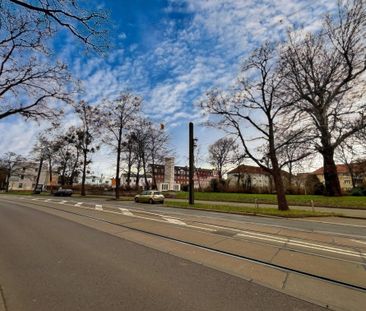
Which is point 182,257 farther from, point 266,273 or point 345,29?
point 345,29

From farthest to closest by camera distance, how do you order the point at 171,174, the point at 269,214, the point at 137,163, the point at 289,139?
1. the point at 171,174
2. the point at 137,163
3. the point at 289,139
4. the point at 269,214

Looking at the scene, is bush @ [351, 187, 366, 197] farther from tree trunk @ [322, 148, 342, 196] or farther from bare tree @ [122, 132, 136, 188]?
bare tree @ [122, 132, 136, 188]

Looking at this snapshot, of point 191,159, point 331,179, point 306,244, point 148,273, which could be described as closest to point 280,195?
point 191,159

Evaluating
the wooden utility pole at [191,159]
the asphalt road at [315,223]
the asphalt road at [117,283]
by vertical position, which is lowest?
the asphalt road at [117,283]

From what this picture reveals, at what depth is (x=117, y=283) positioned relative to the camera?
4922 millimetres

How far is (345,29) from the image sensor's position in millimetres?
23375

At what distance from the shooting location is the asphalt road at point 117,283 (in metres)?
4.10

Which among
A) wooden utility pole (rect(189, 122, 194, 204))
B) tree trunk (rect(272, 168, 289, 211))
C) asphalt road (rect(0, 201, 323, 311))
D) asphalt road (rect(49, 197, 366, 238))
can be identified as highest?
wooden utility pole (rect(189, 122, 194, 204))

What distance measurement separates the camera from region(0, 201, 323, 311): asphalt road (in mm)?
4102

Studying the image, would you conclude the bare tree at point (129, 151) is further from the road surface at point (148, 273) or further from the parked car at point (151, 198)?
the road surface at point (148, 273)

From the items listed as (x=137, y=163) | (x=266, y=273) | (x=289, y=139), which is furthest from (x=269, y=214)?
(x=137, y=163)

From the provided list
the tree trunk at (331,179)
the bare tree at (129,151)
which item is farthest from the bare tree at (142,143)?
the tree trunk at (331,179)

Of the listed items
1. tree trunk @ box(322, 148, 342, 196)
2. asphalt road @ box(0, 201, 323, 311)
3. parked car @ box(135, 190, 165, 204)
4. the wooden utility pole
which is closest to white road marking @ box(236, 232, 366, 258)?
asphalt road @ box(0, 201, 323, 311)

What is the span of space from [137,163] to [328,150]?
35.5 meters
